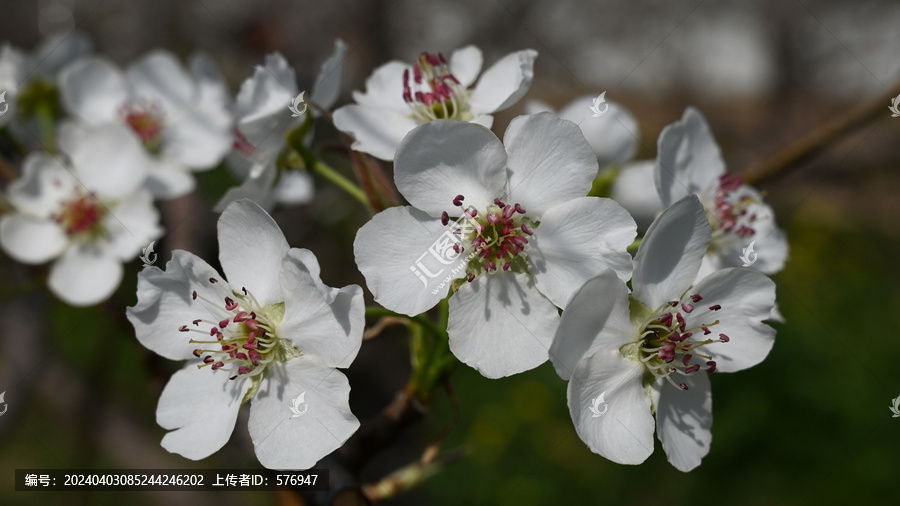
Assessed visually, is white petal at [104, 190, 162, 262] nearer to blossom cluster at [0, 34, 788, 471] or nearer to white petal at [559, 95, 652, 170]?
blossom cluster at [0, 34, 788, 471]

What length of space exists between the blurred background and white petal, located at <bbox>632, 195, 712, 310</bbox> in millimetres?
919

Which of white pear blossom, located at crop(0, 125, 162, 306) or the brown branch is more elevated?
the brown branch

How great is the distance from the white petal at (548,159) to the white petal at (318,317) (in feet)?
1.10

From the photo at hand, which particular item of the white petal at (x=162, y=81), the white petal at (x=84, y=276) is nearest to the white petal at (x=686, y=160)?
the white petal at (x=84, y=276)

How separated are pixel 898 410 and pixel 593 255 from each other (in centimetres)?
85

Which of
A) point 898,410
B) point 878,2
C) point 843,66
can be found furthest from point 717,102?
point 898,410

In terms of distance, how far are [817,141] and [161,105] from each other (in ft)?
6.66

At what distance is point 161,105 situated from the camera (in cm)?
215

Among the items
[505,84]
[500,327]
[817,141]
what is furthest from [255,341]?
[817,141]

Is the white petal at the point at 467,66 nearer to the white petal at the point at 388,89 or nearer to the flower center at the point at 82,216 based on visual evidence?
the white petal at the point at 388,89

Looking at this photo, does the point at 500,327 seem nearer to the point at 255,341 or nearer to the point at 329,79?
the point at 255,341

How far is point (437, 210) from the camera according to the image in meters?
1.02

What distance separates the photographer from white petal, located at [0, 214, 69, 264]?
1758 millimetres

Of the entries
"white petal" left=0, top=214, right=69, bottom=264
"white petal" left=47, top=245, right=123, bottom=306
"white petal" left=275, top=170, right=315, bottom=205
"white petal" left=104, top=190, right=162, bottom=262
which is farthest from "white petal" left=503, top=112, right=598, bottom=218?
"white petal" left=0, top=214, right=69, bottom=264
